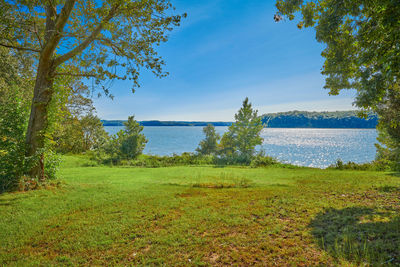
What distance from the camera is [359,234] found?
386 cm

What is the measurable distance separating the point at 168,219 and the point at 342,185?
7778 millimetres

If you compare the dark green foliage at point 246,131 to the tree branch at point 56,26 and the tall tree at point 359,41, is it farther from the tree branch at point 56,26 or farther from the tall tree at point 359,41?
the tree branch at point 56,26

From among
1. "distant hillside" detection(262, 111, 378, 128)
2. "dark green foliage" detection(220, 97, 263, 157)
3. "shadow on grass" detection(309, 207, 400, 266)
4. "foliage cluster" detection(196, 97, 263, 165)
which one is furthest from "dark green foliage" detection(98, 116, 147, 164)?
"distant hillside" detection(262, 111, 378, 128)

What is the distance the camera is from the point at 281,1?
6680 millimetres

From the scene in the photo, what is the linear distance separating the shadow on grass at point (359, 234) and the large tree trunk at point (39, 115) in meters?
10.1

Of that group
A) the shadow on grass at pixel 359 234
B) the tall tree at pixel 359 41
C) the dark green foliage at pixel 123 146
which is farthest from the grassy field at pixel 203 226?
the dark green foliage at pixel 123 146

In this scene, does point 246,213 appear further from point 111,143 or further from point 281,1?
point 111,143

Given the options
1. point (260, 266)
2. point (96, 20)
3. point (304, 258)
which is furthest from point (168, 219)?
point (96, 20)

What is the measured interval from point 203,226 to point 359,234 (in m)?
3.45

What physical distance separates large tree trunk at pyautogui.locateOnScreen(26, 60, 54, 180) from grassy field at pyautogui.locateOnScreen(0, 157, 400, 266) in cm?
143

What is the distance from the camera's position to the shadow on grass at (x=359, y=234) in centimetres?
314

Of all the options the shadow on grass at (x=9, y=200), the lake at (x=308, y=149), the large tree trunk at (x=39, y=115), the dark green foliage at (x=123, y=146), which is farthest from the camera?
the lake at (x=308, y=149)

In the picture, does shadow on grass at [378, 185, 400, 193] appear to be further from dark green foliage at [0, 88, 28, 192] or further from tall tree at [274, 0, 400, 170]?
dark green foliage at [0, 88, 28, 192]

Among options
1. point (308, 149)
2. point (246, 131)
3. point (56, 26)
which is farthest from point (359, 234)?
point (308, 149)
